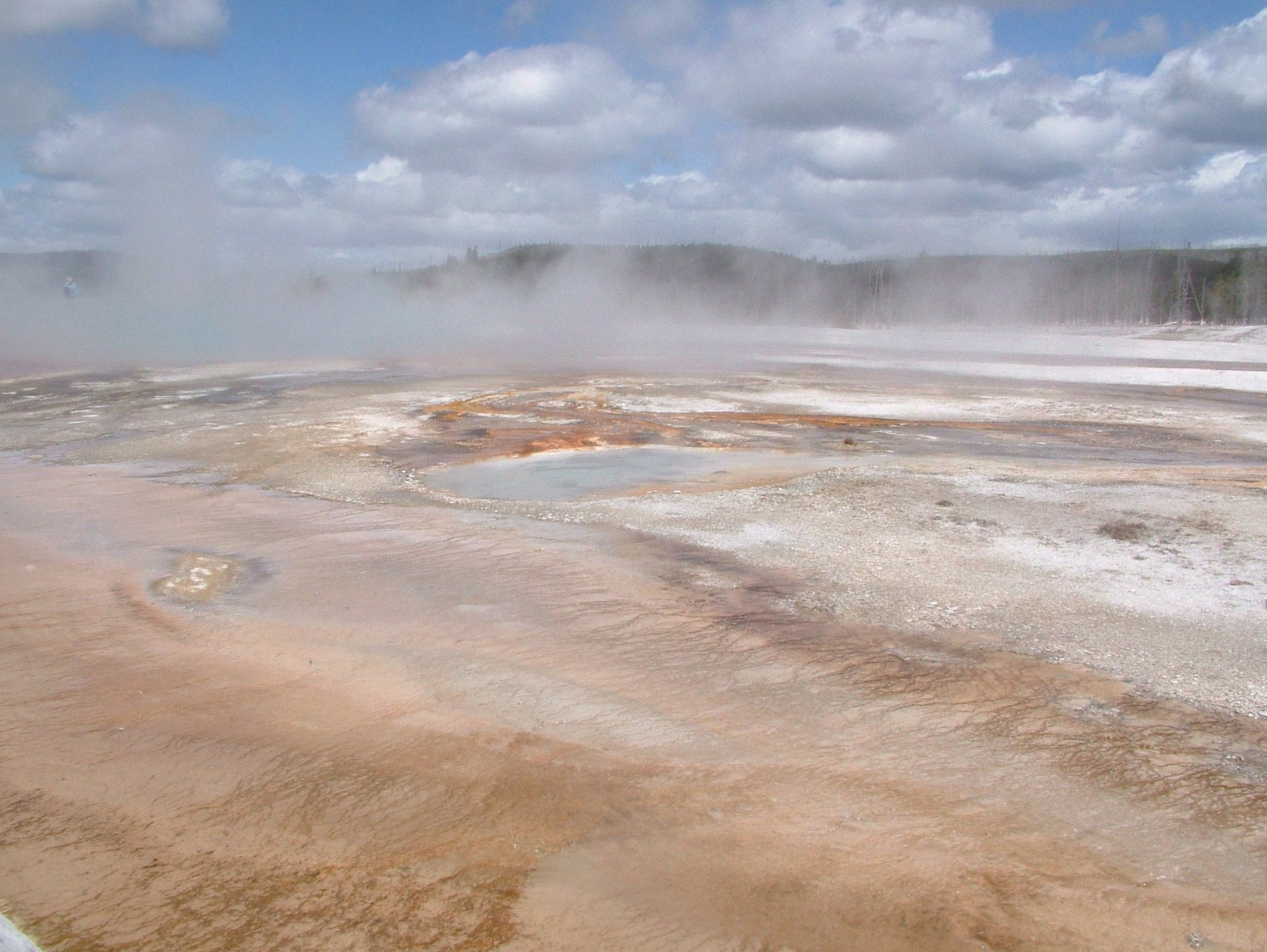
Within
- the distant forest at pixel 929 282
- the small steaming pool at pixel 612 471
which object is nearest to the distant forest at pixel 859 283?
the distant forest at pixel 929 282

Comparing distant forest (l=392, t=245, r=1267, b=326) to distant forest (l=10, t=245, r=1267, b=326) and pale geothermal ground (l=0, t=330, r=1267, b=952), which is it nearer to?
distant forest (l=10, t=245, r=1267, b=326)

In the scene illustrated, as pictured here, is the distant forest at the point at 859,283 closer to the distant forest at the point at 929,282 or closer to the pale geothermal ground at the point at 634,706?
the distant forest at the point at 929,282

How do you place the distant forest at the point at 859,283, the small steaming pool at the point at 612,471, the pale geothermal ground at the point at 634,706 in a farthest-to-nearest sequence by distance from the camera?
the distant forest at the point at 859,283 → the small steaming pool at the point at 612,471 → the pale geothermal ground at the point at 634,706

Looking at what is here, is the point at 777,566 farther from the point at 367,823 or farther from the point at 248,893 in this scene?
the point at 248,893

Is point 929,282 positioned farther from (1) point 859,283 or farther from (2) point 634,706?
(2) point 634,706

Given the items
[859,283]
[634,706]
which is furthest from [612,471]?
[859,283]

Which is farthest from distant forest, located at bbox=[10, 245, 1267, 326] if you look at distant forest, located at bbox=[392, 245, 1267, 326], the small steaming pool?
the small steaming pool
